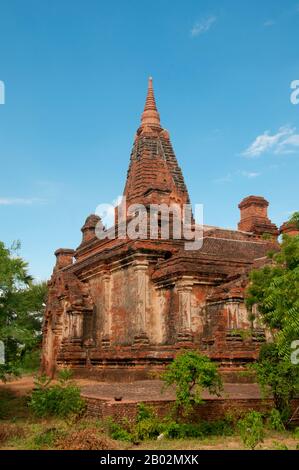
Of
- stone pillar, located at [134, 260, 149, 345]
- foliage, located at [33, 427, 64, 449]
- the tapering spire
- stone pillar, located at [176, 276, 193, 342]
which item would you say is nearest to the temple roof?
the tapering spire

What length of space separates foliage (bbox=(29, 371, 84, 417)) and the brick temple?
176 inches

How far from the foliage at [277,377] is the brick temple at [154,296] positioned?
241 centimetres

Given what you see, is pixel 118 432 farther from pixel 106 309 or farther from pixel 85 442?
pixel 106 309

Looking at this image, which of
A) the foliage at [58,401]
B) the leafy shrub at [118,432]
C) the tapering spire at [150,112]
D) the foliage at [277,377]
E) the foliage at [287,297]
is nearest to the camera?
the foliage at [287,297]

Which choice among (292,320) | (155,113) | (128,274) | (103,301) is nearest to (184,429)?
(292,320)

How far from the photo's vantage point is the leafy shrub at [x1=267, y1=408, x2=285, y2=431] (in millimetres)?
10828

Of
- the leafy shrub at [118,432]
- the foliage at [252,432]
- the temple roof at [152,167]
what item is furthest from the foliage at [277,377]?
the temple roof at [152,167]

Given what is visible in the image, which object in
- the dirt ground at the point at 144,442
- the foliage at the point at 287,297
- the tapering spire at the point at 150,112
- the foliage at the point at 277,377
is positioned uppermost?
the tapering spire at the point at 150,112

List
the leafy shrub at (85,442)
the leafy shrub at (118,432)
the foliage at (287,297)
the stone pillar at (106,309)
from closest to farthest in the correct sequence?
the foliage at (287,297) < the leafy shrub at (85,442) < the leafy shrub at (118,432) < the stone pillar at (106,309)

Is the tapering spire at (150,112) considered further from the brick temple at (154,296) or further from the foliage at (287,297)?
the foliage at (287,297)

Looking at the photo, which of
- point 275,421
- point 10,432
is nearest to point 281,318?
point 275,421

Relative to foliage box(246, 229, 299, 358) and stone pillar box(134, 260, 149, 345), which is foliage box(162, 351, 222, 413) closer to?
foliage box(246, 229, 299, 358)

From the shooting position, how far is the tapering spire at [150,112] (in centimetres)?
2441
